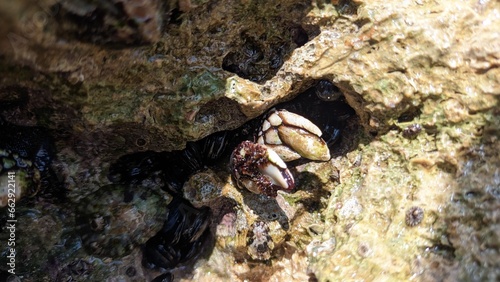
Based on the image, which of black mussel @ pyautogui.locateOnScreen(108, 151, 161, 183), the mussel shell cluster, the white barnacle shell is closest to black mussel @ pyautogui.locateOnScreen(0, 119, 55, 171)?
the mussel shell cluster

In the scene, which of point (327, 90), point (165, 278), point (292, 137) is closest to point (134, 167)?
point (165, 278)

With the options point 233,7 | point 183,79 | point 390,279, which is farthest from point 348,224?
point 233,7

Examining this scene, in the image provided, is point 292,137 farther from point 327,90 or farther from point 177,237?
point 177,237

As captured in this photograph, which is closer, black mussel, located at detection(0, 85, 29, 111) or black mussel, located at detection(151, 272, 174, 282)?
black mussel, located at detection(0, 85, 29, 111)

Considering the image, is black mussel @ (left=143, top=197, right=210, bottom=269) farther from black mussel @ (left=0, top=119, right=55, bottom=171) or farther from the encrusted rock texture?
black mussel @ (left=0, top=119, right=55, bottom=171)

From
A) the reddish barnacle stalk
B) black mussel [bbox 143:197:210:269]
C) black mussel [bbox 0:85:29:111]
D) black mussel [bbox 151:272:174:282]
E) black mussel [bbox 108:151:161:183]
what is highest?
black mussel [bbox 0:85:29:111]

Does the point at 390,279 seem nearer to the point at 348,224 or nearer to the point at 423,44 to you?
the point at 348,224
